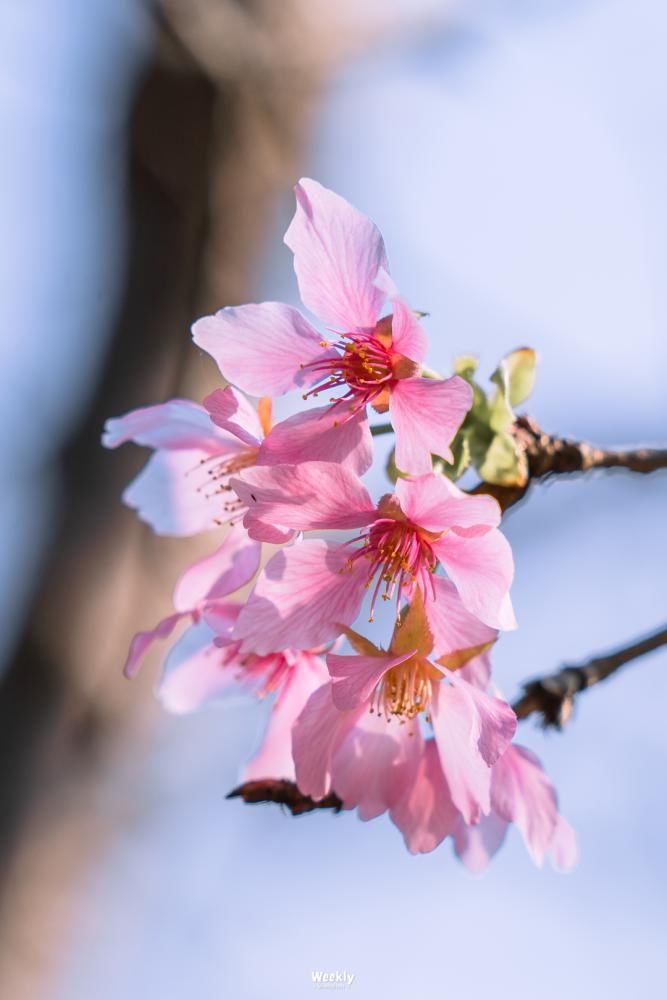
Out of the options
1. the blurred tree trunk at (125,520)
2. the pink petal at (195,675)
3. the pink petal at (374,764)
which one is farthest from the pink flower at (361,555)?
the blurred tree trunk at (125,520)

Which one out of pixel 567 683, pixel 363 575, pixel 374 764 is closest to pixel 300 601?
pixel 363 575

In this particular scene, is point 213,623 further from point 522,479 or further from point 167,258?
point 167,258

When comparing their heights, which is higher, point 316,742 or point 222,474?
point 222,474

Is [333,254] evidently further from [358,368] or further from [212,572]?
[212,572]

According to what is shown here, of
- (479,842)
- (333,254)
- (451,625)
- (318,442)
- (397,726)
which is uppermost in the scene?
(333,254)

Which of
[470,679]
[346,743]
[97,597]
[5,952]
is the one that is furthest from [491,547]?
[5,952]

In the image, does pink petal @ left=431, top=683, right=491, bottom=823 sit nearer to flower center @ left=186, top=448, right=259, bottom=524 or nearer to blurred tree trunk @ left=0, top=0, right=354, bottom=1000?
flower center @ left=186, top=448, right=259, bottom=524


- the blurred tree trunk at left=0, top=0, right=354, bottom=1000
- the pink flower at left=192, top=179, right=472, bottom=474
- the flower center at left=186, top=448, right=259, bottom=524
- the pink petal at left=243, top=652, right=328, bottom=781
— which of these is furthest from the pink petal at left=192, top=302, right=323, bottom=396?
the blurred tree trunk at left=0, top=0, right=354, bottom=1000

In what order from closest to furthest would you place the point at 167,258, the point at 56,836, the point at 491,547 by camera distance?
the point at 491,547 → the point at 56,836 → the point at 167,258
